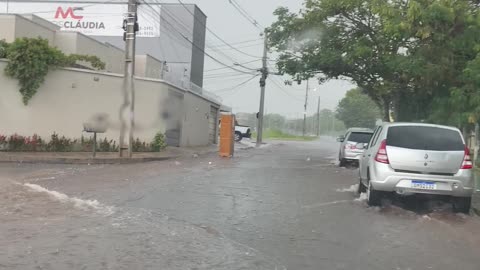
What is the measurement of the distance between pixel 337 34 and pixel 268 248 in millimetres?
23225

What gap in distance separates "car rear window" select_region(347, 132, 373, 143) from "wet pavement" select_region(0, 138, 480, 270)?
767cm

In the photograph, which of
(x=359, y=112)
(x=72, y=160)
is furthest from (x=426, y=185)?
(x=359, y=112)

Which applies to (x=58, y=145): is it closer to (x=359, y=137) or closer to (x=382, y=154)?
(x=359, y=137)

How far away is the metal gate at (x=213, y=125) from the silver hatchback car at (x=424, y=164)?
28.1 meters

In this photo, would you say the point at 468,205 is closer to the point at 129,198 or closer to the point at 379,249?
the point at 379,249

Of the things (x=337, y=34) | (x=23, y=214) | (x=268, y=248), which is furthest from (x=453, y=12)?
(x=337, y=34)

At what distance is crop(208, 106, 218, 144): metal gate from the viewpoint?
1547 inches

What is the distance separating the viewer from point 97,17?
52.1m

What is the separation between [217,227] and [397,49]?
62.6ft

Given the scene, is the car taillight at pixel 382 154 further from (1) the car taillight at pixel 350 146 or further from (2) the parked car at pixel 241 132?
(2) the parked car at pixel 241 132

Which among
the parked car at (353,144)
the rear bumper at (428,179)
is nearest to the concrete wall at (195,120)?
the parked car at (353,144)

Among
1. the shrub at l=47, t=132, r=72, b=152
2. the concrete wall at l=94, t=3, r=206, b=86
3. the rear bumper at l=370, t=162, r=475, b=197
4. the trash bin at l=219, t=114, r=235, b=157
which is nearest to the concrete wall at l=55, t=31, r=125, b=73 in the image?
the shrub at l=47, t=132, r=72, b=152

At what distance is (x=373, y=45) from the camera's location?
2711 cm

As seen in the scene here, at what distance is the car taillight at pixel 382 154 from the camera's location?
416 inches
